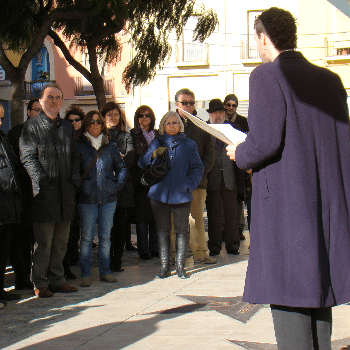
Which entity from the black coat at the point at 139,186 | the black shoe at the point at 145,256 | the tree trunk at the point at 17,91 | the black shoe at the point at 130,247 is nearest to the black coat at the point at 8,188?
the black coat at the point at 139,186

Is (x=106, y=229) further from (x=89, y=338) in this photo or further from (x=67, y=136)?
(x=89, y=338)

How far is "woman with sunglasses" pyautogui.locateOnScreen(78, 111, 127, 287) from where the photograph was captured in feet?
22.4

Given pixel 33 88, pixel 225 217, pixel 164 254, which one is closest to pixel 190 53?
pixel 33 88

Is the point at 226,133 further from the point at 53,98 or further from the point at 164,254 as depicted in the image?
the point at 164,254

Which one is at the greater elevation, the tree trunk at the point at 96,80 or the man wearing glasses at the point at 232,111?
the tree trunk at the point at 96,80

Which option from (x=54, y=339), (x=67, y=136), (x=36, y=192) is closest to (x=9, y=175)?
(x=36, y=192)

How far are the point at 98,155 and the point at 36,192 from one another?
962 millimetres

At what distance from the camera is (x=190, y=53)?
105 feet

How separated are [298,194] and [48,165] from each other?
12.5 feet

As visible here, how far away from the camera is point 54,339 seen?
15.3 feet

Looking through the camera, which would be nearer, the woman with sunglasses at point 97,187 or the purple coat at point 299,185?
the purple coat at point 299,185

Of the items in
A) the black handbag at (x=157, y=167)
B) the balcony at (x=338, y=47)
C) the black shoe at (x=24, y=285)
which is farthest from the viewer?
the balcony at (x=338, y=47)

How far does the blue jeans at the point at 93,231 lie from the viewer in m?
6.83

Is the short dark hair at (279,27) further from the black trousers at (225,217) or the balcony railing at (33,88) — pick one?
the balcony railing at (33,88)
